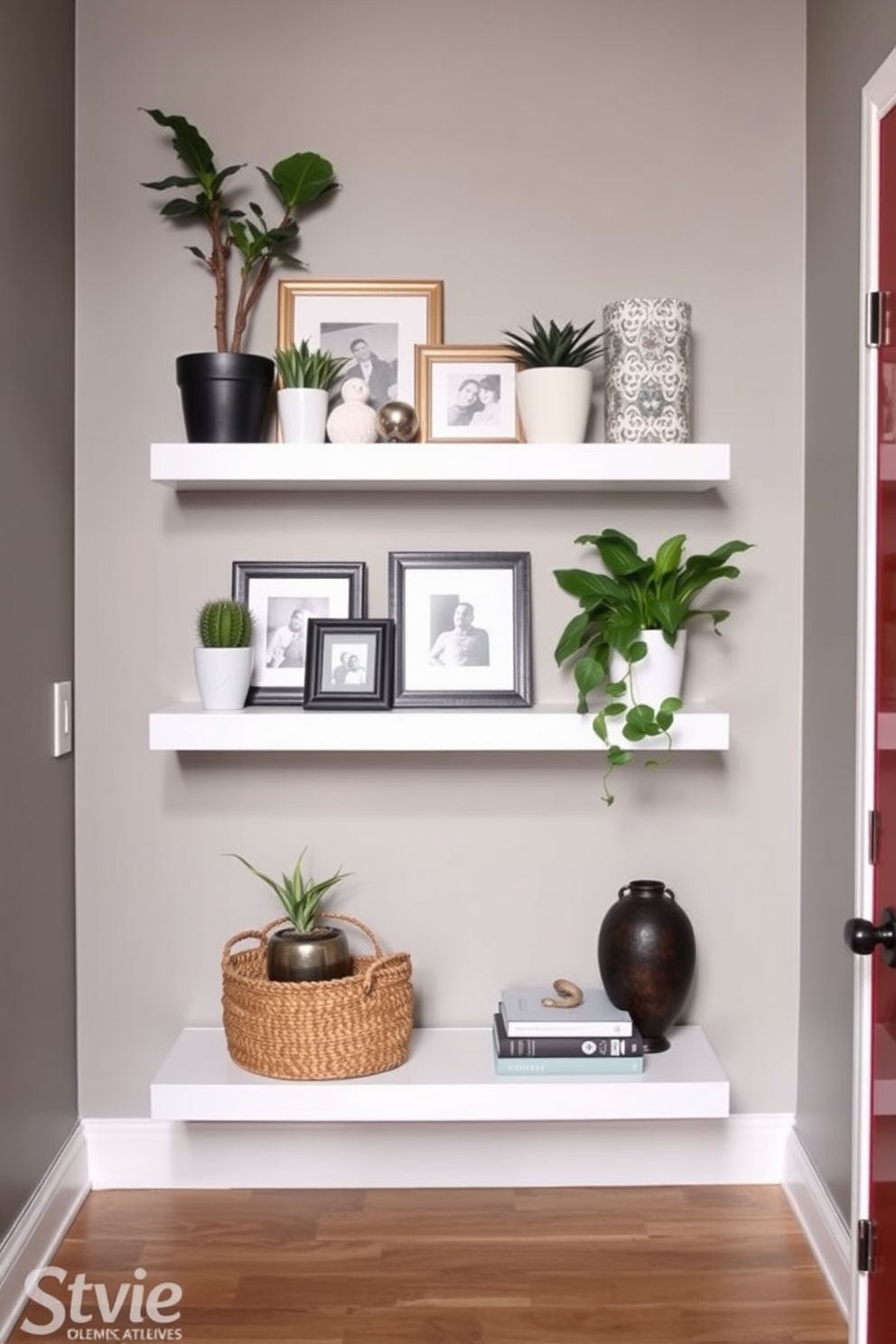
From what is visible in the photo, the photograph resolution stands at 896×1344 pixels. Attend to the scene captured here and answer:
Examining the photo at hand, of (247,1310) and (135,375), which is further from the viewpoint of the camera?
(135,375)

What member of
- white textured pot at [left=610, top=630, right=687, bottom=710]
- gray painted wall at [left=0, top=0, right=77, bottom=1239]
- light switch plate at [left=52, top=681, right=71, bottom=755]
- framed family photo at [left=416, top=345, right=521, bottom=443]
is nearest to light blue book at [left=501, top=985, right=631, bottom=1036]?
white textured pot at [left=610, top=630, right=687, bottom=710]

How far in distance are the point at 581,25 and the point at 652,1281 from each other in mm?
2269

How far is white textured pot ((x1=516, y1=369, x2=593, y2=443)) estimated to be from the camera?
2.34m

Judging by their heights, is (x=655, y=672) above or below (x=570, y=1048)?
above

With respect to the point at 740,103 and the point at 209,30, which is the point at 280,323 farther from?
the point at 740,103

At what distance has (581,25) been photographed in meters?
2.52

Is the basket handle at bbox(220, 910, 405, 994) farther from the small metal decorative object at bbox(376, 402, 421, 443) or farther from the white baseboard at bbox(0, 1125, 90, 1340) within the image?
the small metal decorative object at bbox(376, 402, 421, 443)

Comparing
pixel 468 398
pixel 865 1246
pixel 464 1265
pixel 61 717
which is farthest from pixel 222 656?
pixel 865 1246

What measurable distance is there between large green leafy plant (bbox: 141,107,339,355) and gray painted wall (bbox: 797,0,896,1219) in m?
0.90

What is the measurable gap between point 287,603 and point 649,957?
940 mm

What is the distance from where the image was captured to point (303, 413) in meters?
2.38

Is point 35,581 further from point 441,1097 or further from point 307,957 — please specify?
point 441,1097

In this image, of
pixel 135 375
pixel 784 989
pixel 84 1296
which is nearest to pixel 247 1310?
pixel 84 1296

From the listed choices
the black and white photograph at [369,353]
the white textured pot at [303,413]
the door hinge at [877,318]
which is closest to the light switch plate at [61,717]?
the white textured pot at [303,413]
